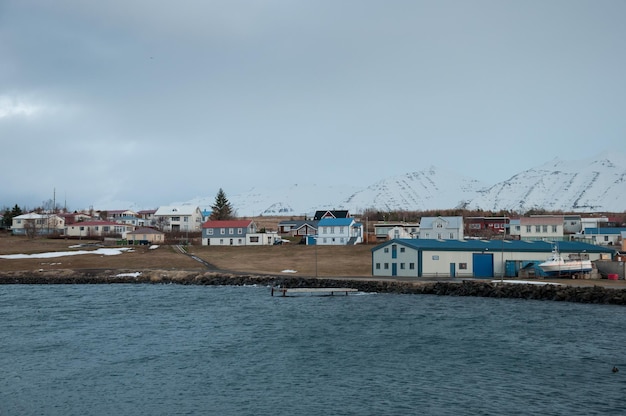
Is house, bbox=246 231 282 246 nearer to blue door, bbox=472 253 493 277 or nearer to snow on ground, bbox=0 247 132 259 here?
snow on ground, bbox=0 247 132 259

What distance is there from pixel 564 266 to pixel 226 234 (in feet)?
207

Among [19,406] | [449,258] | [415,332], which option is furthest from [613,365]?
[449,258]

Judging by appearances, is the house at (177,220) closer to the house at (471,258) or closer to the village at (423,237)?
the village at (423,237)

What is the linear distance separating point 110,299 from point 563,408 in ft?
147

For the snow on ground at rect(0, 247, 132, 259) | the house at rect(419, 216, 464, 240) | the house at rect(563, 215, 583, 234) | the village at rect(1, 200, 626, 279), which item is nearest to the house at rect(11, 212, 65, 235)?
the village at rect(1, 200, 626, 279)

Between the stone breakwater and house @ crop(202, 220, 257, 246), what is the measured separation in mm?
33433

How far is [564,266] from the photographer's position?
6431 cm

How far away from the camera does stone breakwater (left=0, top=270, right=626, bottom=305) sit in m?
54.1

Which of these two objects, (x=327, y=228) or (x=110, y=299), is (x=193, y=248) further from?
(x=110, y=299)

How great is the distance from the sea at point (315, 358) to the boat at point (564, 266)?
43.2ft

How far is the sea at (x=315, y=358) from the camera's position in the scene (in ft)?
81.0

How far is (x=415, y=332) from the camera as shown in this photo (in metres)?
39.3

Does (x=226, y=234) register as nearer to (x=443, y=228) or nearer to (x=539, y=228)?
(x=443, y=228)

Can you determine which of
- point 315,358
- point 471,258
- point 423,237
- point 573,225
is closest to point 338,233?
point 423,237
